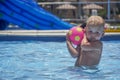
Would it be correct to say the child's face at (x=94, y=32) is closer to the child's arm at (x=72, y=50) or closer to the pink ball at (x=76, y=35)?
the pink ball at (x=76, y=35)

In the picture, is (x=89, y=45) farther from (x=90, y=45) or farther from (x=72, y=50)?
(x=72, y=50)

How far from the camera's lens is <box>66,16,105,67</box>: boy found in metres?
5.32

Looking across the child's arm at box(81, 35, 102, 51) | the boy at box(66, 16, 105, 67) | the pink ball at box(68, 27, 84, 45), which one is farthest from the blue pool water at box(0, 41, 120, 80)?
the pink ball at box(68, 27, 84, 45)

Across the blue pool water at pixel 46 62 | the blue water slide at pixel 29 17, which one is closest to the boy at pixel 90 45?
the blue pool water at pixel 46 62

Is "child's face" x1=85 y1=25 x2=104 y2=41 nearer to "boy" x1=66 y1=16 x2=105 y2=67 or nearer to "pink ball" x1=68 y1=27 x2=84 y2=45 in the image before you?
"boy" x1=66 y1=16 x2=105 y2=67

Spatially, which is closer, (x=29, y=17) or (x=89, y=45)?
(x=89, y=45)

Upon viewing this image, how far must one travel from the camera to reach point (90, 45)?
5469mm

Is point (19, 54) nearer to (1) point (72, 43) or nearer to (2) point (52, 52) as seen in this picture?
(2) point (52, 52)

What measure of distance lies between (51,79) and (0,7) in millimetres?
8791

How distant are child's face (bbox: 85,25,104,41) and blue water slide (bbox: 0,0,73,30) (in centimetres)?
822

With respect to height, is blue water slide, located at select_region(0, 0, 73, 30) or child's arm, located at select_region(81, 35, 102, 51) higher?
child's arm, located at select_region(81, 35, 102, 51)

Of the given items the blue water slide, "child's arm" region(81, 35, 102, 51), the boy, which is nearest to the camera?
the boy

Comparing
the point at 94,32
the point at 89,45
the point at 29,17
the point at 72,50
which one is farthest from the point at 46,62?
the point at 29,17

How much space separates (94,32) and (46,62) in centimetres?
199
